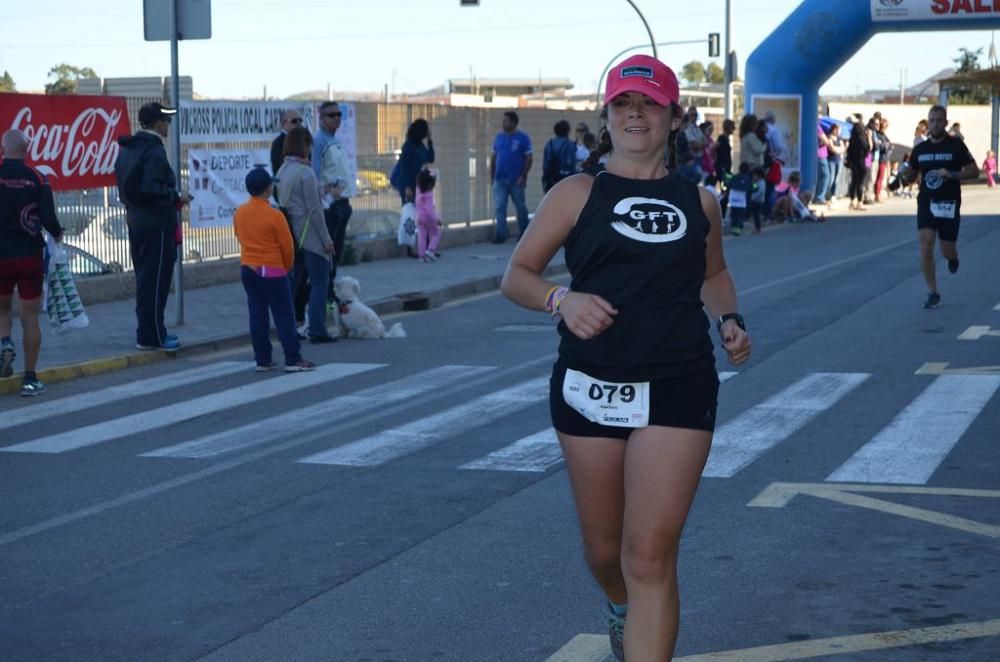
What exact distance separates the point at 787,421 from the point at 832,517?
8.33 feet

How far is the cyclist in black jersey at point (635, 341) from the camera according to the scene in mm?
4105

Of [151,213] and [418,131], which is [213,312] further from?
[418,131]

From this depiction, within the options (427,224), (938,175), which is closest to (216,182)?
(427,224)

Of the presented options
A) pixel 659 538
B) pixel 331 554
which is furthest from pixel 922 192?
pixel 659 538

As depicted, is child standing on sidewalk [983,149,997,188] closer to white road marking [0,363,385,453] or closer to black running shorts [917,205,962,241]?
black running shorts [917,205,962,241]

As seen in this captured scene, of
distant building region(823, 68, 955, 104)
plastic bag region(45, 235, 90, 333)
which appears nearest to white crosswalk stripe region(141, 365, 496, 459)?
plastic bag region(45, 235, 90, 333)

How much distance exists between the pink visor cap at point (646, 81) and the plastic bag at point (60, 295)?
8.67 m

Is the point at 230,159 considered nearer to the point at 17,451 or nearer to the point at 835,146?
the point at 17,451

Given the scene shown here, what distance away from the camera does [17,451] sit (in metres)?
9.02

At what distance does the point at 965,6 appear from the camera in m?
31.3

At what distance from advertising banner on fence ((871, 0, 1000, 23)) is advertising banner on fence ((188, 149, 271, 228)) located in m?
17.1

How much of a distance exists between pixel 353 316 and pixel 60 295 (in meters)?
2.83

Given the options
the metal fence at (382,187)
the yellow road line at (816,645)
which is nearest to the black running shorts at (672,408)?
the yellow road line at (816,645)

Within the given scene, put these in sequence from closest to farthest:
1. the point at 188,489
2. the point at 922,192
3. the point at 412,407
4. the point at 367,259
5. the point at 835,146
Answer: the point at 188,489 < the point at 412,407 < the point at 922,192 < the point at 367,259 < the point at 835,146
